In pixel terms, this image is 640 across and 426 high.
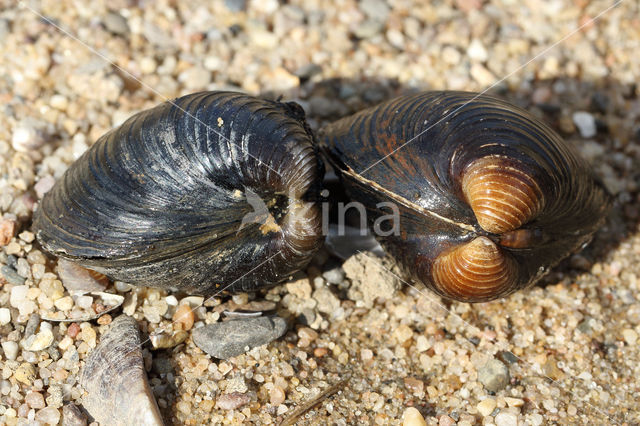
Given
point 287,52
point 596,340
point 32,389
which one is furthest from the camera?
point 287,52

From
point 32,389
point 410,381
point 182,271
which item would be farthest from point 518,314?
point 32,389

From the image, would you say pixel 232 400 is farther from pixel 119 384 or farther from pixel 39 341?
pixel 39 341

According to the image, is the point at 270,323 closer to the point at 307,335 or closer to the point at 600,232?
the point at 307,335

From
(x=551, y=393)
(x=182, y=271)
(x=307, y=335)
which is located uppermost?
(x=182, y=271)

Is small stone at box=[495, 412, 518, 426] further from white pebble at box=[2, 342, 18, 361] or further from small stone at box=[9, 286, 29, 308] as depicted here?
small stone at box=[9, 286, 29, 308]

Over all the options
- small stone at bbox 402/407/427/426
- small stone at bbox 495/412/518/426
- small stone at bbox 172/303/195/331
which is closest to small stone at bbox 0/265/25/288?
small stone at bbox 172/303/195/331

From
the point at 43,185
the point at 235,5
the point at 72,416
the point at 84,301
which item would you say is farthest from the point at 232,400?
the point at 235,5
